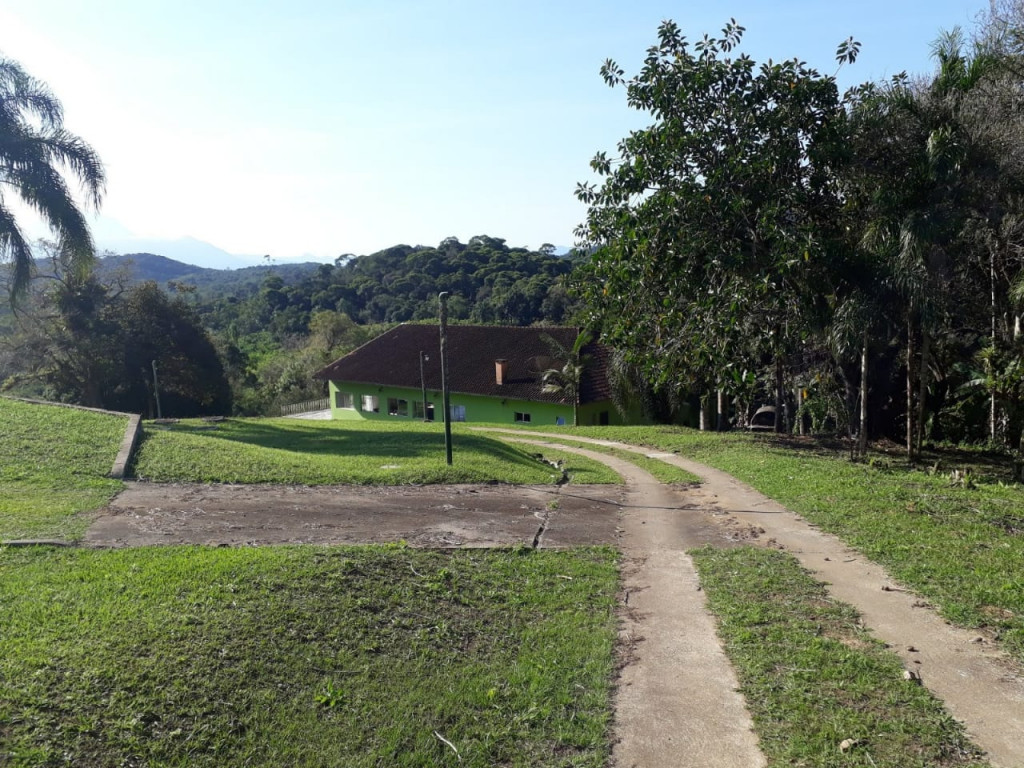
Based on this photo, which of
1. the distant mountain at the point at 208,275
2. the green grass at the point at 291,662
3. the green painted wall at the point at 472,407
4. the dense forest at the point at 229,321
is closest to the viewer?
the green grass at the point at 291,662

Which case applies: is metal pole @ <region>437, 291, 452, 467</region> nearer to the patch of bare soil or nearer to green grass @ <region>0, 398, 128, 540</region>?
the patch of bare soil

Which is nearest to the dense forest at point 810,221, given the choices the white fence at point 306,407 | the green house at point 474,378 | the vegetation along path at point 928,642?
the vegetation along path at point 928,642

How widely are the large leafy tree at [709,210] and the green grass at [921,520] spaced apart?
234 centimetres

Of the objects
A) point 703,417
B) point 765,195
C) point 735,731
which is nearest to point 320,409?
point 703,417

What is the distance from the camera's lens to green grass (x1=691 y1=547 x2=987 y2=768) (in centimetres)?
463

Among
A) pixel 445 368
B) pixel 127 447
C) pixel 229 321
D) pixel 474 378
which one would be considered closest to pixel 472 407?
pixel 474 378

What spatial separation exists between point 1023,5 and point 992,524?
879 centimetres

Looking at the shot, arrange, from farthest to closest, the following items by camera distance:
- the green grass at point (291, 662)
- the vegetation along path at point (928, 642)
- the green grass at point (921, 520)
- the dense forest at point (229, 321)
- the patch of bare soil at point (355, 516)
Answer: the dense forest at point (229, 321) < the patch of bare soil at point (355, 516) < the green grass at point (921, 520) < the vegetation along path at point (928, 642) < the green grass at point (291, 662)

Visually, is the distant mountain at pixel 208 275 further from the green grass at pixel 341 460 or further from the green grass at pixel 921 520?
the green grass at pixel 921 520

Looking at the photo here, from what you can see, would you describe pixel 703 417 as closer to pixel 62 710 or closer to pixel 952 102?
pixel 952 102

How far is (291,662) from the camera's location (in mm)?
5367

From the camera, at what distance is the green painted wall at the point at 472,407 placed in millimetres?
29469

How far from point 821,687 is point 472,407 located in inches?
1067

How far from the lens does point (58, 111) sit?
1766cm
